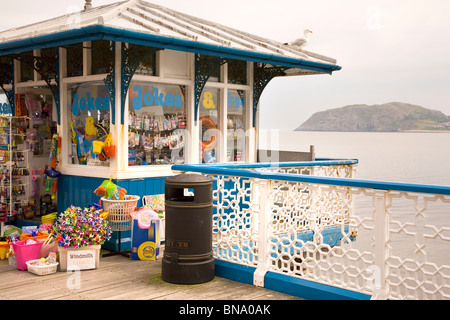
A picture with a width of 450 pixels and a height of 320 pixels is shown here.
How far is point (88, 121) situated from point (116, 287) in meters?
3.49

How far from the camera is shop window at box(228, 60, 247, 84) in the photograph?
10531 mm

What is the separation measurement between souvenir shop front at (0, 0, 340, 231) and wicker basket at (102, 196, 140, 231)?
25.2 inches

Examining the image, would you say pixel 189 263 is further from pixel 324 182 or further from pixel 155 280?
pixel 324 182

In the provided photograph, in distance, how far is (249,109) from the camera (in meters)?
10.9

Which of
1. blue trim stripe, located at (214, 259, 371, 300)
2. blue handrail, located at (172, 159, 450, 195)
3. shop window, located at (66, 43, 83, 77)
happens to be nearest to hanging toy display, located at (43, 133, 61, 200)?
shop window, located at (66, 43, 83, 77)

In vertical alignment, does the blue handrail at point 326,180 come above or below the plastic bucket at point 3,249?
above

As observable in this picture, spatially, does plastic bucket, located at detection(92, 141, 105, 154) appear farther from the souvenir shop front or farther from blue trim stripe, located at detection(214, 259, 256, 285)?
blue trim stripe, located at detection(214, 259, 256, 285)

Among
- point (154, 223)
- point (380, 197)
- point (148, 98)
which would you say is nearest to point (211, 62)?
point (148, 98)

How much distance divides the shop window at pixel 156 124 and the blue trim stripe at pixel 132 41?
111 centimetres

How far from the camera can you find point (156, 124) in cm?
922

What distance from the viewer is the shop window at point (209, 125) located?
A: 10.0 metres

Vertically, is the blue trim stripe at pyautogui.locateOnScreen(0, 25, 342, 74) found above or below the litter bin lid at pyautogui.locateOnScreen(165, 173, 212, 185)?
above

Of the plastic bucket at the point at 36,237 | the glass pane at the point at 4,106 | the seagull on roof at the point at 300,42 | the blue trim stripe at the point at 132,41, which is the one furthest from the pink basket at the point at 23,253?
the seagull on roof at the point at 300,42

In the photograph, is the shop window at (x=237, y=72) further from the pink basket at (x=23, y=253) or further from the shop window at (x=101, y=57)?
the pink basket at (x=23, y=253)
